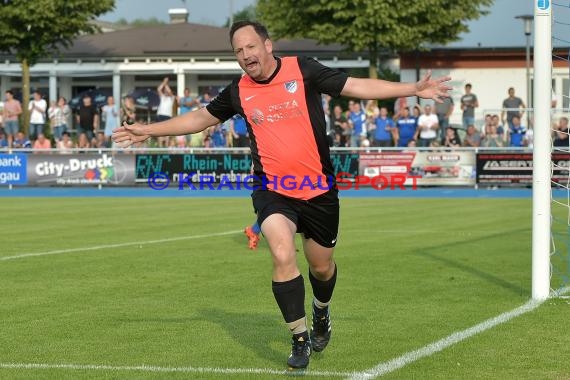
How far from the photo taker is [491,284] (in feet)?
36.0

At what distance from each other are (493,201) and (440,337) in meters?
18.7

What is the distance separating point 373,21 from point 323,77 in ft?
122

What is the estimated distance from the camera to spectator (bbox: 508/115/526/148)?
3170 centimetres

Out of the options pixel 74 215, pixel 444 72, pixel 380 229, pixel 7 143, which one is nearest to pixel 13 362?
pixel 380 229

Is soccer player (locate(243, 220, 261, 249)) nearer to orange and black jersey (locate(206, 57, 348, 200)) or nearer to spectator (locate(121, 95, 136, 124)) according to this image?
spectator (locate(121, 95, 136, 124))

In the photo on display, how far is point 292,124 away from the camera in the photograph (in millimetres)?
6969

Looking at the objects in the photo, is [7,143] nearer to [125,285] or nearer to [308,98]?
[125,285]

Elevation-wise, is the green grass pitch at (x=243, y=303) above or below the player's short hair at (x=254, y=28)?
below

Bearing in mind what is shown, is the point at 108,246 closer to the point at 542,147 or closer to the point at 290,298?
the point at 542,147

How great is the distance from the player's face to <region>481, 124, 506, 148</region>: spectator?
2569cm

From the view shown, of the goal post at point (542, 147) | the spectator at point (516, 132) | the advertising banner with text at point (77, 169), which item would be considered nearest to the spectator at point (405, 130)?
the spectator at point (516, 132)

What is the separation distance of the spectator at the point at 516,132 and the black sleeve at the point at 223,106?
2497 centimetres

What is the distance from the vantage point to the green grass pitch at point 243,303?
277 inches

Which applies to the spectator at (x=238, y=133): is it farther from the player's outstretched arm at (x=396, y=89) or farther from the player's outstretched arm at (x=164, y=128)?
the player's outstretched arm at (x=396, y=89)
